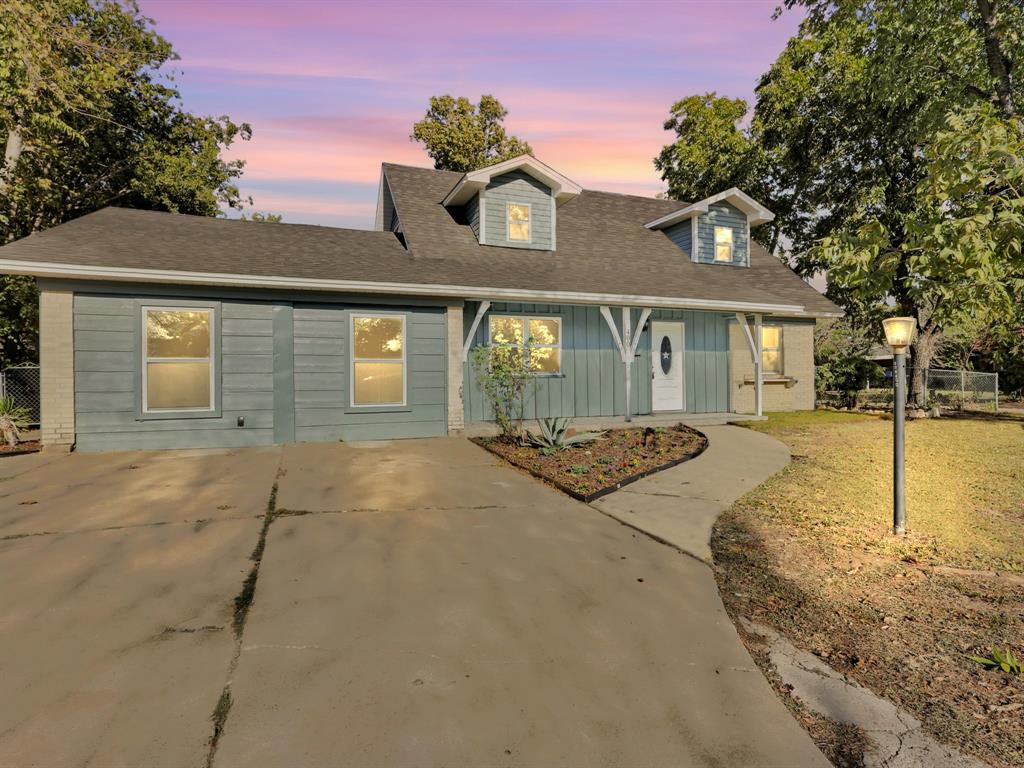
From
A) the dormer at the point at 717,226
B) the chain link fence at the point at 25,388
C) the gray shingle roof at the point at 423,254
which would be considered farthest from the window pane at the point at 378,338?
the dormer at the point at 717,226

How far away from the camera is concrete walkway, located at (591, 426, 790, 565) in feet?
16.8

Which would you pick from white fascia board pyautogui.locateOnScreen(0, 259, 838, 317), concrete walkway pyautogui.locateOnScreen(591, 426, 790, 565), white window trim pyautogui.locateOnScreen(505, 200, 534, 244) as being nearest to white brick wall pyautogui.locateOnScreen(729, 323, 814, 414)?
white fascia board pyautogui.locateOnScreen(0, 259, 838, 317)

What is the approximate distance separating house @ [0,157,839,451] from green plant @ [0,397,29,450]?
164 centimetres

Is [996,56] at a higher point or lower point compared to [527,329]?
higher

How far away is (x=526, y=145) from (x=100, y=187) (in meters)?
17.9

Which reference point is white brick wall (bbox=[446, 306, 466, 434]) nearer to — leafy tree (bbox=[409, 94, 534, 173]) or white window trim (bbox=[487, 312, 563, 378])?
white window trim (bbox=[487, 312, 563, 378])

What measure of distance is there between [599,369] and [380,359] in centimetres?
520

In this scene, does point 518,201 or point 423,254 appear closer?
Result: point 423,254

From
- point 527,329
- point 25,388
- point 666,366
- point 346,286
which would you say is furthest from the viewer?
point 666,366

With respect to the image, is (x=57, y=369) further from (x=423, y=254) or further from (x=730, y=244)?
(x=730, y=244)

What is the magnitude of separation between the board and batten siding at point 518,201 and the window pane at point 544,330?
2168mm

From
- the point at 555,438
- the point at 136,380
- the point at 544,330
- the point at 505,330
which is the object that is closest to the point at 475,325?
the point at 505,330

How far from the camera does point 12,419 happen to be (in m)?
9.81

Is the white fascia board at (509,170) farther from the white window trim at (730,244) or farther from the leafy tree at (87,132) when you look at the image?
the leafy tree at (87,132)
